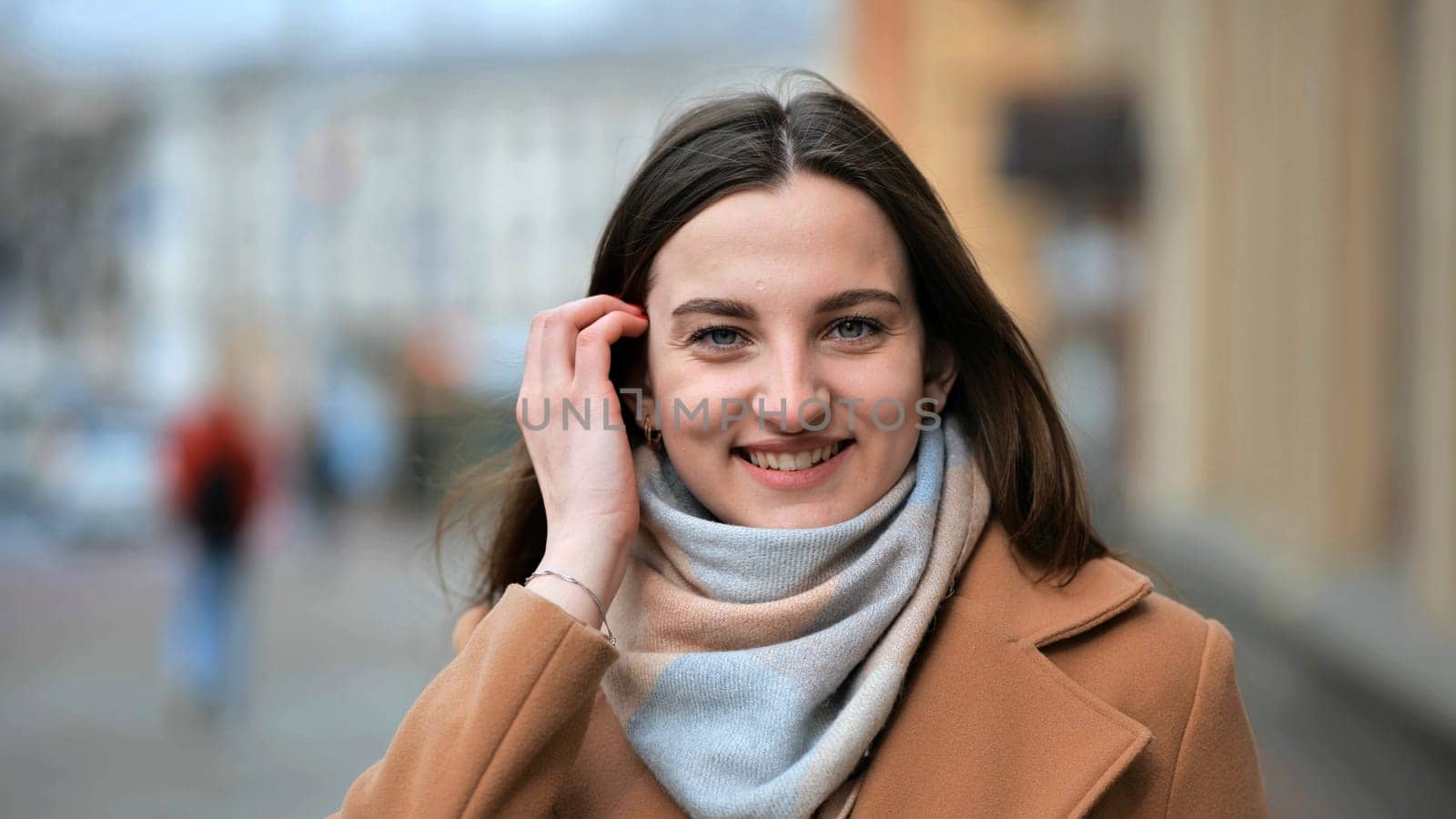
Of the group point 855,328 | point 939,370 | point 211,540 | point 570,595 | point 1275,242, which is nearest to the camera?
point 570,595

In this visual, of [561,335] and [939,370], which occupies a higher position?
[561,335]

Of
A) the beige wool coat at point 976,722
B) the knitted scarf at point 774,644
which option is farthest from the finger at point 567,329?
the beige wool coat at point 976,722

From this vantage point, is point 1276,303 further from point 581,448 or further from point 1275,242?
point 581,448

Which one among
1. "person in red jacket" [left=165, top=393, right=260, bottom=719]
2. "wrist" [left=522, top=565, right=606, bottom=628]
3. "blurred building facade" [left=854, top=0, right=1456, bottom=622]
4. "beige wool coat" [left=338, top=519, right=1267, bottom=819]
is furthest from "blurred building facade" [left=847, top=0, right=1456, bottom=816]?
"person in red jacket" [left=165, top=393, right=260, bottom=719]

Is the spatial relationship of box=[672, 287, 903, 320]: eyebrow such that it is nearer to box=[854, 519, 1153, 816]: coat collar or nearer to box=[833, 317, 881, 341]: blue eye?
box=[833, 317, 881, 341]: blue eye

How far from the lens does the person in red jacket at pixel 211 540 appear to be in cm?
910

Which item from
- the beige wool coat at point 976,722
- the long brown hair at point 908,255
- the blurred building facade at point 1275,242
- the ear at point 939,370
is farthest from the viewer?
the blurred building facade at point 1275,242

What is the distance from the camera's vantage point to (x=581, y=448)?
2.21 m

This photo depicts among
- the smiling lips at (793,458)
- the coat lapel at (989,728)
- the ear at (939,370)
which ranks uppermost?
the ear at (939,370)

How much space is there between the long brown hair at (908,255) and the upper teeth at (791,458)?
0.28 meters

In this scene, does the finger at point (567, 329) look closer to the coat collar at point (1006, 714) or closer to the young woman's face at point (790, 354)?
the young woman's face at point (790, 354)

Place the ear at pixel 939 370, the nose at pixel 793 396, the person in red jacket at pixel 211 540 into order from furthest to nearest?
the person in red jacket at pixel 211 540, the ear at pixel 939 370, the nose at pixel 793 396

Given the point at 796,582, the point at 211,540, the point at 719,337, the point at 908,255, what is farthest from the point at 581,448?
the point at 211,540

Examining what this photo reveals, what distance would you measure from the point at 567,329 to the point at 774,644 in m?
0.57
